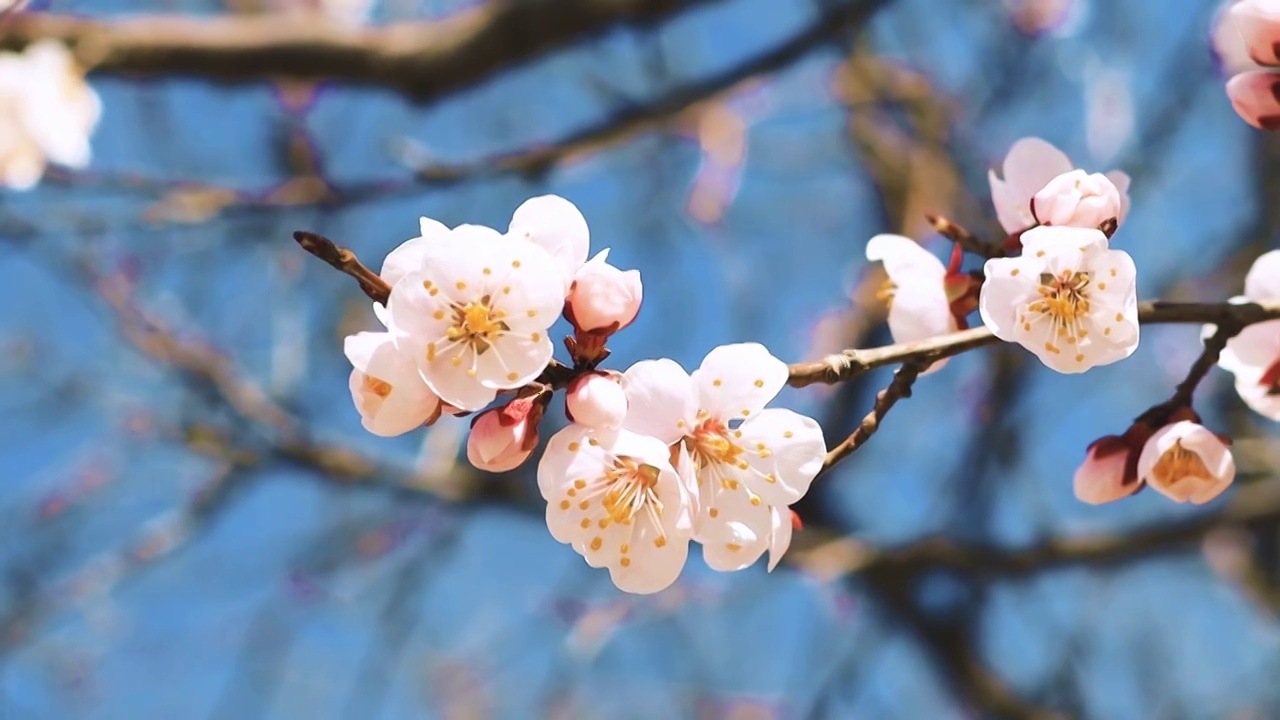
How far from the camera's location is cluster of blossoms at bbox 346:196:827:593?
751 mm

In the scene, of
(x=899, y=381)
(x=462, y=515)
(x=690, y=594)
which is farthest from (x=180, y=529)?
(x=899, y=381)

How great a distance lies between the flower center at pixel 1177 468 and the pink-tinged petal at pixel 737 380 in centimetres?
39

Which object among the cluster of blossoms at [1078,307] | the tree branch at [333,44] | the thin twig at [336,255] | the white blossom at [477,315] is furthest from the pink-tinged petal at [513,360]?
the tree branch at [333,44]

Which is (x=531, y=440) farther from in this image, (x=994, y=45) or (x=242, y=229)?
(x=994, y=45)

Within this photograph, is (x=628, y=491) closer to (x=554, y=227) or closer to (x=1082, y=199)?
(x=554, y=227)

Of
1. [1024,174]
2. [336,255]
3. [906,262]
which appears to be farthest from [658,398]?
[1024,174]

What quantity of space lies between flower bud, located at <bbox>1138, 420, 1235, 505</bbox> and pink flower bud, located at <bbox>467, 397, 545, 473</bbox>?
573 mm

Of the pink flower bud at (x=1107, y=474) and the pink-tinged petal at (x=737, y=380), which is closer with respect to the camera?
the pink-tinged petal at (x=737, y=380)

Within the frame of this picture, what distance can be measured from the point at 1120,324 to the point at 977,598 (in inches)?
112

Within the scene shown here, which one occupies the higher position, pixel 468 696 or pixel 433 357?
pixel 433 357

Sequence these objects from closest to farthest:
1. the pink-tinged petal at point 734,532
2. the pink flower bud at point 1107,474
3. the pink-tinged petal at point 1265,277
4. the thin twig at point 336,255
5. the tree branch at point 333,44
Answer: the thin twig at point 336,255 → the pink-tinged petal at point 734,532 → the pink flower bud at point 1107,474 → the pink-tinged petal at point 1265,277 → the tree branch at point 333,44

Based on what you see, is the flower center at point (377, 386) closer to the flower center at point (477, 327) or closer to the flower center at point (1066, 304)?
the flower center at point (477, 327)

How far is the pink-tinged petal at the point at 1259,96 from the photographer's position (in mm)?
931

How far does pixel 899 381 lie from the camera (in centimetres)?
78
